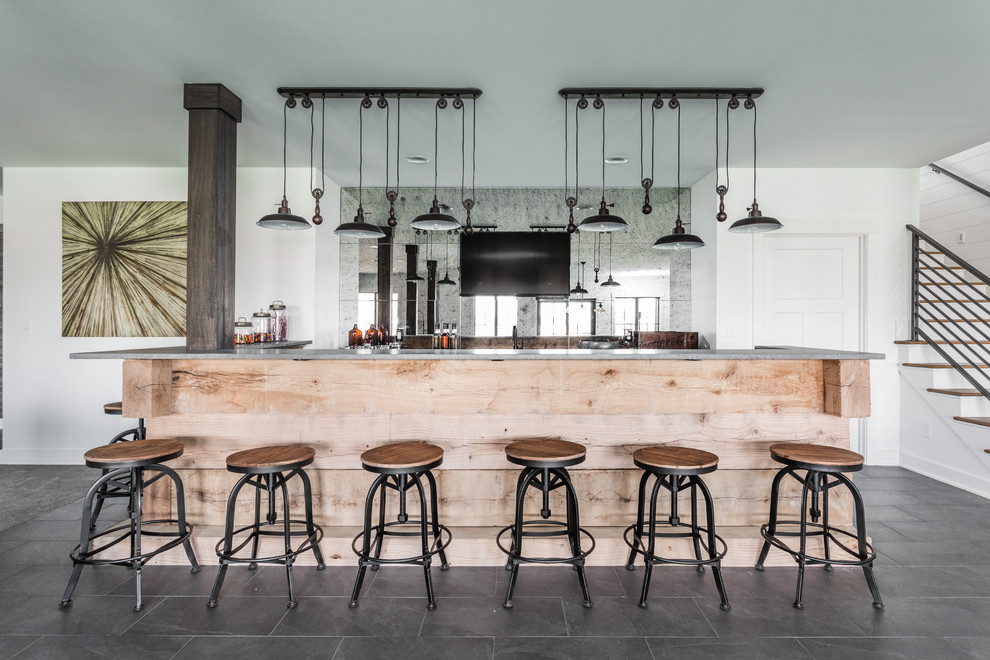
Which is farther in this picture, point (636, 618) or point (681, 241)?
point (681, 241)

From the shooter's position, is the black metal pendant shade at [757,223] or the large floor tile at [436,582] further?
the black metal pendant shade at [757,223]

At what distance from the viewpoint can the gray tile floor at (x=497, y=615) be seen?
1.98m

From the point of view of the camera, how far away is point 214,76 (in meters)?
3.07

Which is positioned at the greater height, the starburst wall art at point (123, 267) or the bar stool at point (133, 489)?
the starburst wall art at point (123, 267)

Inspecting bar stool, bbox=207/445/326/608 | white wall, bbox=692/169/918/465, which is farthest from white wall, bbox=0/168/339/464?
white wall, bbox=692/169/918/465

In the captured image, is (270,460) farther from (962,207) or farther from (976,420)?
(962,207)

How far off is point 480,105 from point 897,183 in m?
4.30

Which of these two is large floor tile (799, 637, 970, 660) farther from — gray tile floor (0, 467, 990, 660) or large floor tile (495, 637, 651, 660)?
large floor tile (495, 637, 651, 660)

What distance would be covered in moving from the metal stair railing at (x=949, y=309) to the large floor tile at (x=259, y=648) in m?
5.40

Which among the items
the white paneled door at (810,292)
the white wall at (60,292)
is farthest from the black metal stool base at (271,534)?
the white paneled door at (810,292)

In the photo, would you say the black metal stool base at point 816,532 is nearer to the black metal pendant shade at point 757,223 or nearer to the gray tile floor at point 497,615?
the gray tile floor at point 497,615

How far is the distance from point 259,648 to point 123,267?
4366mm

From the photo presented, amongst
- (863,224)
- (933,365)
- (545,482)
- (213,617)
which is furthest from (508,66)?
(933,365)

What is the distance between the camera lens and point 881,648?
6.54ft
